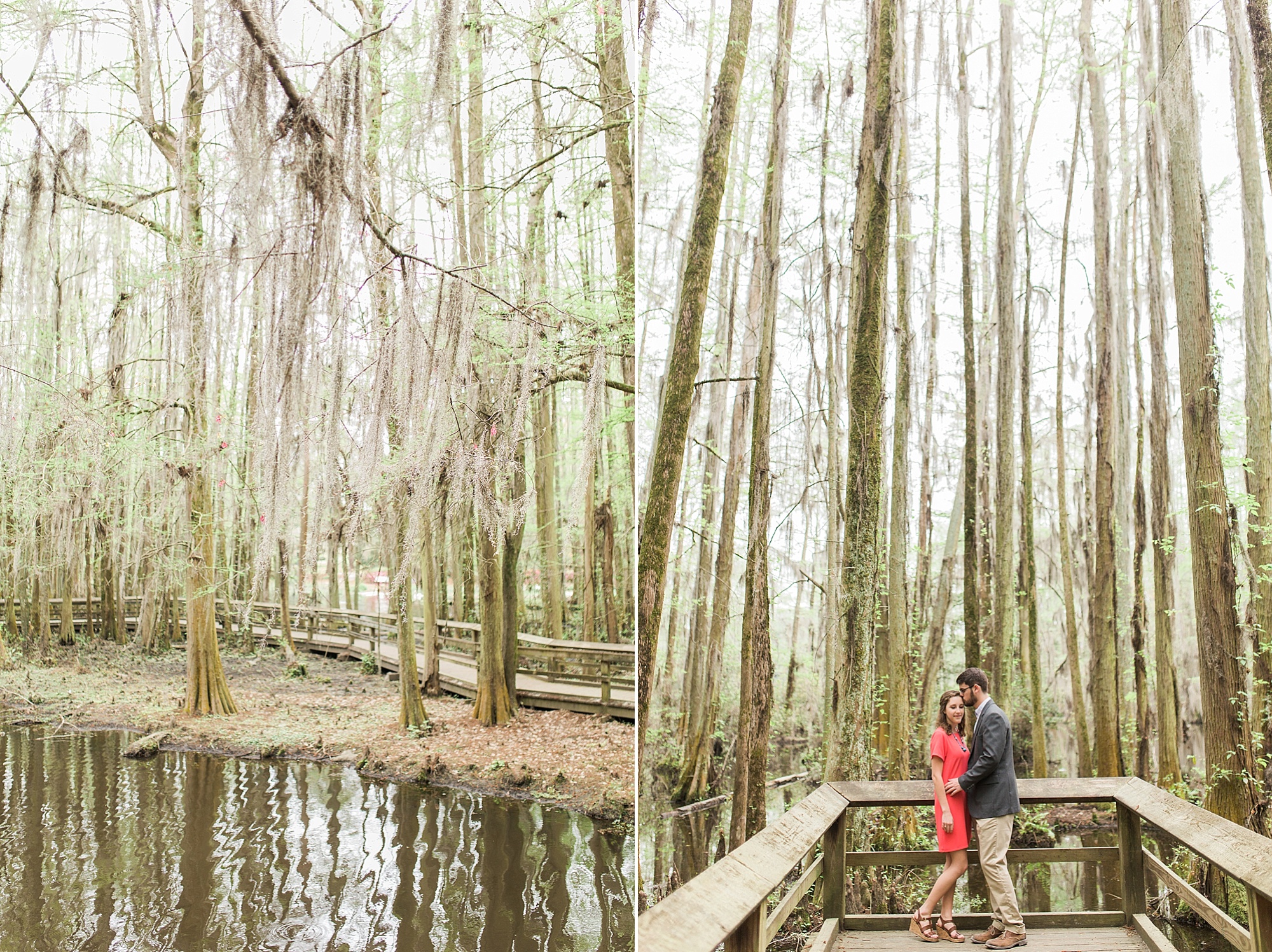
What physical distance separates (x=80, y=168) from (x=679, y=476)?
1.83m

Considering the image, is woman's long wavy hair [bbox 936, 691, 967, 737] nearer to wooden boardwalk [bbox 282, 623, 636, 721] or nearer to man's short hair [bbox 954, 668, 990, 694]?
man's short hair [bbox 954, 668, 990, 694]

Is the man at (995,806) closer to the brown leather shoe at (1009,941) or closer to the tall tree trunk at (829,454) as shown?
the brown leather shoe at (1009,941)

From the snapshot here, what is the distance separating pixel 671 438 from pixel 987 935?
1.83 m

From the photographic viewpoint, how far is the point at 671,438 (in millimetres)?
2148

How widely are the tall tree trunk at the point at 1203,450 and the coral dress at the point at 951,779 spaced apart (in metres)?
0.72

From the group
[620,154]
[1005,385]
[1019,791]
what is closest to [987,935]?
[1019,791]

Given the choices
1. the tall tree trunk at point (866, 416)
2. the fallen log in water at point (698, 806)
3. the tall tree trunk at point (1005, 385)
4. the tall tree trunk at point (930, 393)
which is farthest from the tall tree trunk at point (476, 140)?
the tall tree trunk at point (1005, 385)

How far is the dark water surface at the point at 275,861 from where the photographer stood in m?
1.70

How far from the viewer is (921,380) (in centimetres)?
335

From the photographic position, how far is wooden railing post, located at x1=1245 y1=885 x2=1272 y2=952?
1.75 meters

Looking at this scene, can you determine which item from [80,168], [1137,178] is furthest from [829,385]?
[80,168]

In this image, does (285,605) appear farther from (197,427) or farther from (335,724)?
(197,427)

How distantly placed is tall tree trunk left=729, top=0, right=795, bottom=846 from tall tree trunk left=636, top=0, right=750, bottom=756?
1.21 feet

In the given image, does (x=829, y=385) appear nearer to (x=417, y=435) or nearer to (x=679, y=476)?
(x=679, y=476)
